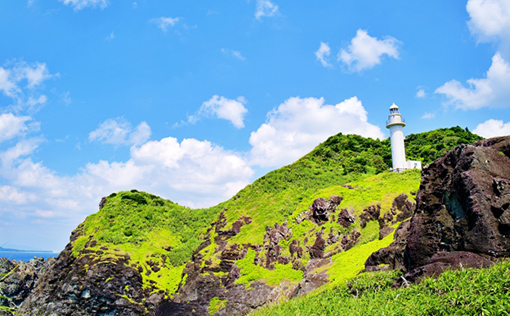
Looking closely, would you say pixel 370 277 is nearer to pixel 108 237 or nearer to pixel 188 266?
pixel 188 266

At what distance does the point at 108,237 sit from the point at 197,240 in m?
14.0

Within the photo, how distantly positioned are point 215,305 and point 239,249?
28.9 ft

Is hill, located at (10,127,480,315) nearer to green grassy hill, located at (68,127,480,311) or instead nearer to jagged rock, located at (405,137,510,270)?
green grassy hill, located at (68,127,480,311)

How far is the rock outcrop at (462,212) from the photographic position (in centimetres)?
1366

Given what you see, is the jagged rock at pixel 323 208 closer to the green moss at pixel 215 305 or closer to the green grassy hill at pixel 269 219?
the green grassy hill at pixel 269 219

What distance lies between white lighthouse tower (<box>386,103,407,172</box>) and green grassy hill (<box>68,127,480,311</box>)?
3933 mm

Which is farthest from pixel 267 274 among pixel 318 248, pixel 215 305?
pixel 215 305

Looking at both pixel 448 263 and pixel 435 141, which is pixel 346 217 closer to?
pixel 448 263

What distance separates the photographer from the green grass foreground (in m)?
9.45

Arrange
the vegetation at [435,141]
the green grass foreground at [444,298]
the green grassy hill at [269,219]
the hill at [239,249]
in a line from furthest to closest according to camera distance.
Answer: the vegetation at [435,141], the green grassy hill at [269,219], the hill at [239,249], the green grass foreground at [444,298]

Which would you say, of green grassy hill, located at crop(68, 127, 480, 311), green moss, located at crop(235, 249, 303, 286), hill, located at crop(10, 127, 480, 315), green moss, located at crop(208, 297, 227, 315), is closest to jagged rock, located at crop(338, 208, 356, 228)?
hill, located at crop(10, 127, 480, 315)

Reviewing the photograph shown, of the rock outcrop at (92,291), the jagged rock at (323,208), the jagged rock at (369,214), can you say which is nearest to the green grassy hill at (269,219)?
the jagged rock at (369,214)

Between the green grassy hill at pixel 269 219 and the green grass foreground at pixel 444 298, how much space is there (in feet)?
31.3

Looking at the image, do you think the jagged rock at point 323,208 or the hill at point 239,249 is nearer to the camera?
the hill at point 239,249
